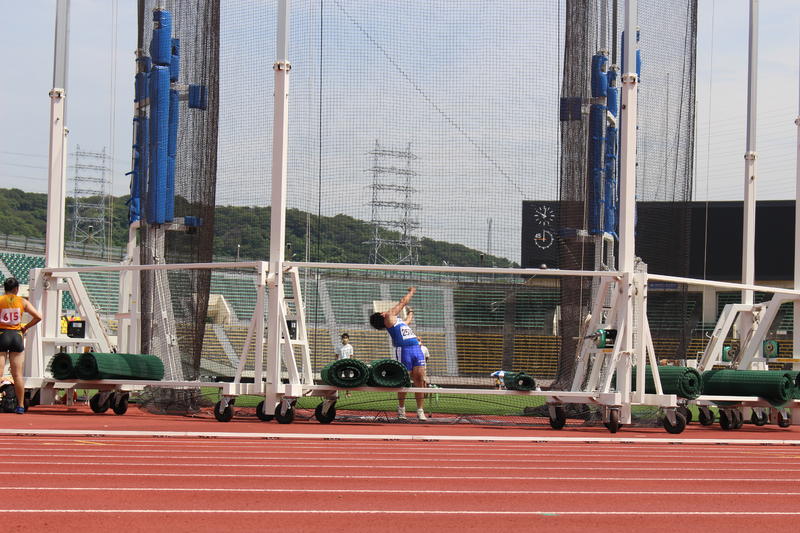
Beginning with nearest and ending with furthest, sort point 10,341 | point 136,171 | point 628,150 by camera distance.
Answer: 1. point 10,341
2. point 628,150
3. point 136,171

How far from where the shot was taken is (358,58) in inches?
549

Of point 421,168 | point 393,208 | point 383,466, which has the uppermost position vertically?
point 421,168

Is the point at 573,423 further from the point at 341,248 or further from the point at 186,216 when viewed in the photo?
the point at 186,216

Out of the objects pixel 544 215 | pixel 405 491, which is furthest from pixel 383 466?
pixel 544 215

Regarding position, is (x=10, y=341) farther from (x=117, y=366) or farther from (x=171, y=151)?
(x=171, y=151)

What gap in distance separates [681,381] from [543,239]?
260cm

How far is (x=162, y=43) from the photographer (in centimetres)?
1482

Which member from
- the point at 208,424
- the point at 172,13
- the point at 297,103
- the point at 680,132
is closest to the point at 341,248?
the point at 297,103

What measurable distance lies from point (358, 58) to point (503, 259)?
2957mm

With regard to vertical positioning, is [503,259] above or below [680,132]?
below

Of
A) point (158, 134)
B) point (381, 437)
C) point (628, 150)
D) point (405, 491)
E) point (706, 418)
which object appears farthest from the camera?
point (706, 418)

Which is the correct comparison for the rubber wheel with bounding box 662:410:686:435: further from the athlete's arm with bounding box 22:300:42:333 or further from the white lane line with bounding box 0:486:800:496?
the athlete's arm with bounding box 22:300:42:333

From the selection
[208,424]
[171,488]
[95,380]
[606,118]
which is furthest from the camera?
[606,118]

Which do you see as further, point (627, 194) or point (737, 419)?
point (737, 419)
